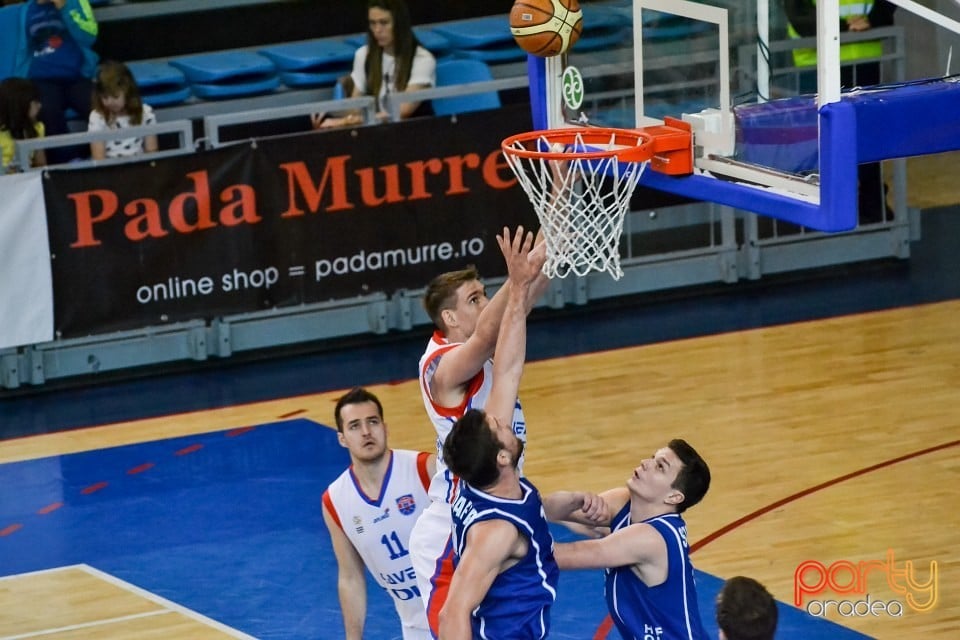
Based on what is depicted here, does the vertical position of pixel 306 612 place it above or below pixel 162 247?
below

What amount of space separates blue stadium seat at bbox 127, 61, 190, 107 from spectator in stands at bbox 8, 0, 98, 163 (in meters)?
0.66

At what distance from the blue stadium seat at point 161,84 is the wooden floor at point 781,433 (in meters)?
3.69

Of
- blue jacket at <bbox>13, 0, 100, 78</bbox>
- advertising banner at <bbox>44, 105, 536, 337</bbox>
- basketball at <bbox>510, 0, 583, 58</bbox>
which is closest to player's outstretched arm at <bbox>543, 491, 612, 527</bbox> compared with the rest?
basketball at <bbox>510, 0, 583, 58</bbox>

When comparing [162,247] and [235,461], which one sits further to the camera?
[162,247]

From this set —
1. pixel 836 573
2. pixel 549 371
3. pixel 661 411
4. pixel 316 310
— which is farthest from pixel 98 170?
pixel 836 573

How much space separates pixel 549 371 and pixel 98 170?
3.49m

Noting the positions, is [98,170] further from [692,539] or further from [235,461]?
[692,539]

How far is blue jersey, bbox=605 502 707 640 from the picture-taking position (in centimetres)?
593

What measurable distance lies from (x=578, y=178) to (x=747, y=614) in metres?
2.94

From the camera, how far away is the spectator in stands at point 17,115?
41.0 ft

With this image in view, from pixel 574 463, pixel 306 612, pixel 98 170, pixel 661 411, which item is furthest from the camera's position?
pixel 98 170

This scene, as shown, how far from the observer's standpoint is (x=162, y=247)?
12.4 meters

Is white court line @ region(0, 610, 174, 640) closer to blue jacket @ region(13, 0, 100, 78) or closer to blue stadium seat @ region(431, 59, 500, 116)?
blue stadium seat @ region(431, 59, 500, 116)

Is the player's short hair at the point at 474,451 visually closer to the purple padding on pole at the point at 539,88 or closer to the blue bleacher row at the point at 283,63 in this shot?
the purple padding on pole at the point at 539,88
